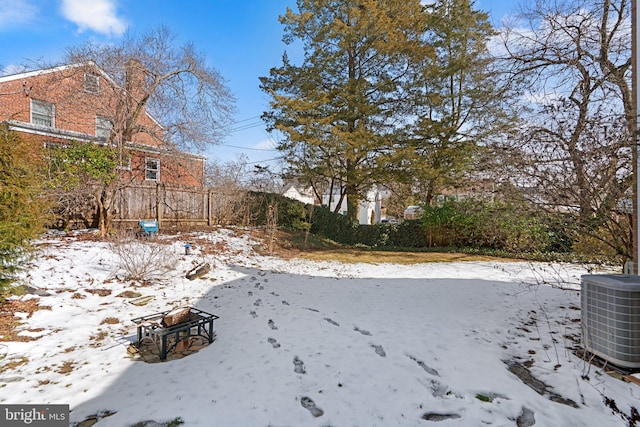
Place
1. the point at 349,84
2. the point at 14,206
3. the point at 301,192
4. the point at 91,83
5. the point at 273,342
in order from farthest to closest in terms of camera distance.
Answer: the point at 301,192, the point at 349,84, the point at 91,83, the point at 14,206, the point at 273,342

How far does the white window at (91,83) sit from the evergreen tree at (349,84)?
6.10 m

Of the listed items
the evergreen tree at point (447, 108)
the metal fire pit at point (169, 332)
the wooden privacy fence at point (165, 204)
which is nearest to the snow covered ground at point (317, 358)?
the metal fire pit at point (169, 332)

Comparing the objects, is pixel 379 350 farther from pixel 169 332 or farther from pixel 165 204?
pixel 165 204

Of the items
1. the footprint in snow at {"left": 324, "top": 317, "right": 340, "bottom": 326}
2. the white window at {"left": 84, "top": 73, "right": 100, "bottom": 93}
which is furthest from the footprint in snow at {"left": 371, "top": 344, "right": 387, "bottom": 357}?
the white window at {"left": 84, "top": 73, "right": 100, "bottom": 93}

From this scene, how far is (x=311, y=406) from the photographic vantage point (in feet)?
7.52

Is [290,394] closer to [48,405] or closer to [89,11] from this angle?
[48,405]

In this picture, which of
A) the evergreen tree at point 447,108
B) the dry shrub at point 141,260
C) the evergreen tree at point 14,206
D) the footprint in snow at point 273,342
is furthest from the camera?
the evergreen tree at point 447,108

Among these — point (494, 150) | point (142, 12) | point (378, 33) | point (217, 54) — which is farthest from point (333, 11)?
point (494, 150)

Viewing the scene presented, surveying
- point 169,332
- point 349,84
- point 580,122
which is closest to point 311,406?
point 169,332

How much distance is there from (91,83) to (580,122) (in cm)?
1176

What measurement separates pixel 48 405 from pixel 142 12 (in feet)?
35.8

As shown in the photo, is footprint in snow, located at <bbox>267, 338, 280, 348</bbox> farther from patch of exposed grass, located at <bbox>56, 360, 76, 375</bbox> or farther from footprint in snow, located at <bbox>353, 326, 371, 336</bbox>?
patch of exposed grass, located at <bbox>56, 360, 76, 375</bbox>

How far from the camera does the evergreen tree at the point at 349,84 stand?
12.2m

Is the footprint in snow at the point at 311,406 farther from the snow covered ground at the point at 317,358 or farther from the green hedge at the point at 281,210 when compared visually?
the green hedge at the point at 281,210
